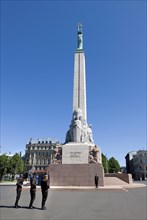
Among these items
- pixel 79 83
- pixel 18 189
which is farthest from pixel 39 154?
pixel 18 189

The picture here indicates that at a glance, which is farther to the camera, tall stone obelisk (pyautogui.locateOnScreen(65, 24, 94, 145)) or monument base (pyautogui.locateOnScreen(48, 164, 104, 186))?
tall stone obelisk (pyautogui.locateOnScreen(65, 24, 94, 145))

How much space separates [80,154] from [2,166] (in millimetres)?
40566

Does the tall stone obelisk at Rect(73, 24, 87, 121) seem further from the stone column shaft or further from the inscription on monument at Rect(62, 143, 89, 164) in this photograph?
the inscription on monument at Rect(62, 143, 89, 164)

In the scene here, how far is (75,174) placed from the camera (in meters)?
20.7

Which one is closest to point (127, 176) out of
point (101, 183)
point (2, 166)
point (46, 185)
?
point (101, 183)

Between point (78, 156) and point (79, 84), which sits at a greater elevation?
point (79, 84)

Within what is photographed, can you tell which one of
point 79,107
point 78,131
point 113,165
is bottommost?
point 113,165

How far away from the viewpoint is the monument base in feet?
66.7

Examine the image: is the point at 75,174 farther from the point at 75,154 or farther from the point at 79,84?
the point at 79,84

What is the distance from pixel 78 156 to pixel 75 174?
7.33 ft

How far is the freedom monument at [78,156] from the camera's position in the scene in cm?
2052

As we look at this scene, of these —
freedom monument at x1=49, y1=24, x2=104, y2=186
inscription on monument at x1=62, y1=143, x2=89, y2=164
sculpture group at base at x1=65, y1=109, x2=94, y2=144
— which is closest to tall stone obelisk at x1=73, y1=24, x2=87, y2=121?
freedom monument at x1=49, y1=24, x2=104, y2=186

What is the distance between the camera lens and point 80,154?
22375 mm

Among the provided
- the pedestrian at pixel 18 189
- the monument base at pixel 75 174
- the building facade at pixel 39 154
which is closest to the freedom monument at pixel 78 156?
the monument base at pixel 75 174
